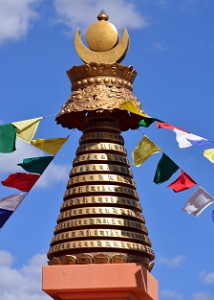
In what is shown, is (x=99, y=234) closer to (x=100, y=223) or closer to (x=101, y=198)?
(x=100, y=223)

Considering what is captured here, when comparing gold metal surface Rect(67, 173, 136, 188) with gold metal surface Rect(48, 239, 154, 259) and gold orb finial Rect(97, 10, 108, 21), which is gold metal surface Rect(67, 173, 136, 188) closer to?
gold metal surface Rect(48, 239, 154, 259)

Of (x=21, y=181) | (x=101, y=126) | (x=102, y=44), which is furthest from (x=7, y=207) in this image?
(x=102, y=44)

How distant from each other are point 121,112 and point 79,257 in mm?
3447

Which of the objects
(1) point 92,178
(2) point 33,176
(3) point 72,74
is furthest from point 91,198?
(3) point 72,74

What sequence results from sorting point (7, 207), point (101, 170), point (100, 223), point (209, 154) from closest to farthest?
point (209, 154) → point (100, 223) → point (101, 170) → point (7, 207)

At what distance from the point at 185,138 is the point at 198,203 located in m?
1.34

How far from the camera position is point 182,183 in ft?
59.1

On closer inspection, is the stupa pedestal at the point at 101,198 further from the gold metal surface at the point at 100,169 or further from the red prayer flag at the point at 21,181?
the red prayer flag at the point at 21,181

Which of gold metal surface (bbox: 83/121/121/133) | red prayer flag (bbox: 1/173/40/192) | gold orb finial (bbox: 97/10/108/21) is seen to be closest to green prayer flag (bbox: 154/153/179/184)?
gold metal surface (bbox: 83/121/121/133)

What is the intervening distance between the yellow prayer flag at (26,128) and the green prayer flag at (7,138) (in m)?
0.13

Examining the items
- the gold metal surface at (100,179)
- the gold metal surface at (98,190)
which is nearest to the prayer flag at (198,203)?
the gold metal surface at (98,190)

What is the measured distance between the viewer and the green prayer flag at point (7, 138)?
18.6 meters

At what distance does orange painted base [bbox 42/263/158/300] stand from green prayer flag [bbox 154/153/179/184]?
6.59ft

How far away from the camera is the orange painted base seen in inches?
675
